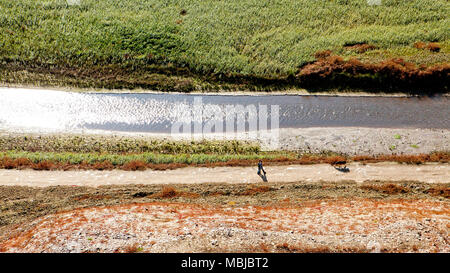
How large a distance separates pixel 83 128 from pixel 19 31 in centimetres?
2599

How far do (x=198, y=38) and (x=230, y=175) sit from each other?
1154 inches

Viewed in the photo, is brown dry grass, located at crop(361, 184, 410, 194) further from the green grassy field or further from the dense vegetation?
the green grassy field

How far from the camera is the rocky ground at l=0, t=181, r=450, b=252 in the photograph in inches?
857

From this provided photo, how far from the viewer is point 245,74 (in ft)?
156

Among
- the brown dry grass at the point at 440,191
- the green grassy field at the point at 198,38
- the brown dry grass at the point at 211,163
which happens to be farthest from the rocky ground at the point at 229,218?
the green grassy field at the point at 198,38

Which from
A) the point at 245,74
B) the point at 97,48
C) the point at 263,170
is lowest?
the point at 263,170

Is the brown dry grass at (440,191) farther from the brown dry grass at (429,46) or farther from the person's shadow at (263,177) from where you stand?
the brown dry grass at (429,46)

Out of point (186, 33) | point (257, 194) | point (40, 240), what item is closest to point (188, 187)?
point (257, 194)

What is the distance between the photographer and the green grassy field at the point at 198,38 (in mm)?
47219

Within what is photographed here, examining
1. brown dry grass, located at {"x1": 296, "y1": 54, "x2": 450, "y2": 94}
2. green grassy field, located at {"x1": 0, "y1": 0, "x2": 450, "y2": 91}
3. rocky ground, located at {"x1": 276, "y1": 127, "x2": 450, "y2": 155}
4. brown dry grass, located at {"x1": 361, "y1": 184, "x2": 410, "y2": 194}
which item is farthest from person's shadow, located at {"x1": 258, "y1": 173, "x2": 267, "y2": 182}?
brown dry grass, located at {"x1": 296, "y1": 54, "x2": 450, "y2": 94}

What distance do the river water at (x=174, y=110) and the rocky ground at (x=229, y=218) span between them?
1232cm

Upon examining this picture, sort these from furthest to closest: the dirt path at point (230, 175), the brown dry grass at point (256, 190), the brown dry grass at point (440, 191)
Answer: the dirt path at point (230, 175)
the brown dry grass at point (256, 190)
the brown dry grass at point (440, 191)

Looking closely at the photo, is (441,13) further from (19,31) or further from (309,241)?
(19,31)

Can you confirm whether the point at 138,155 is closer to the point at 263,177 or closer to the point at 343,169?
the point at 263,177
